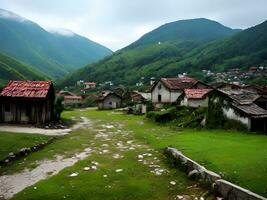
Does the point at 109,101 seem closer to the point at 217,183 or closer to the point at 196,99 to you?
the point at 196,99

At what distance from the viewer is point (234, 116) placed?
3834 centimetres

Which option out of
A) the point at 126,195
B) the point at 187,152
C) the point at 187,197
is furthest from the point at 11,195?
the point at 187,152

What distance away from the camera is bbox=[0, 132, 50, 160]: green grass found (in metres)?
24.1

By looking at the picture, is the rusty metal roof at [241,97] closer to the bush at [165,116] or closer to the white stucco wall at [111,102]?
the bush at [165,116]

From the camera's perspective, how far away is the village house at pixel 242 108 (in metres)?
36.3

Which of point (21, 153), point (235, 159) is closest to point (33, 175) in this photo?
point (21, 153)

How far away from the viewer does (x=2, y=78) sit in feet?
523

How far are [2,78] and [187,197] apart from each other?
6226 inches

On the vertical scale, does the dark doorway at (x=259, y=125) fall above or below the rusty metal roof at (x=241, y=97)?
below

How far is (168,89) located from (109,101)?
31.1m

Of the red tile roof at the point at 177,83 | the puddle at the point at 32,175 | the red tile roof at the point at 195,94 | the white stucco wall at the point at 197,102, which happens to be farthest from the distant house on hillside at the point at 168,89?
the puddle at the point at 32,175

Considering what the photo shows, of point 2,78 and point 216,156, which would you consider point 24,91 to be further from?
point 2,78

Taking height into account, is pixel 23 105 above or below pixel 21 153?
above

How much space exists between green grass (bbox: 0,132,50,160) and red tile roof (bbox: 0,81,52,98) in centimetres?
1229
